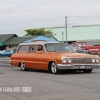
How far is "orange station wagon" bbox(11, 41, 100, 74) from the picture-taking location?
49.5 feet

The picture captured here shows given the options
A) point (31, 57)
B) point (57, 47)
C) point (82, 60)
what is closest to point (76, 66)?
point (82, 60)

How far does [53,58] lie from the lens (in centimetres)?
1541

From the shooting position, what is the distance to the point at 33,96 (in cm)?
925

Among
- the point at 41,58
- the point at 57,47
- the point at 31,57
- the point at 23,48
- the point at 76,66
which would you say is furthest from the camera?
the point at 23,48

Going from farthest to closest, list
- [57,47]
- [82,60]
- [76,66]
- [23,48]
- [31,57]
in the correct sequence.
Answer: [23,48] < [31,57] < [57,47] < [82,60] < [76,66]

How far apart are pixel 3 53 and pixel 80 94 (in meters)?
43.7

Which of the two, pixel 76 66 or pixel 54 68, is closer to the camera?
pixel 76 66

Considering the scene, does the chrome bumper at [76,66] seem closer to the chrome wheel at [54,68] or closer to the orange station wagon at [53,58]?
the orange station wagon at [53,58]

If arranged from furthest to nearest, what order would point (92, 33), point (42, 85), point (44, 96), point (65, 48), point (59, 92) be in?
point (92, 33) < point (65, 48) < point (42, 85) < point (59, 92) < point (44, 96)

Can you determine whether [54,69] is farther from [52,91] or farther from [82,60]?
[52,91]

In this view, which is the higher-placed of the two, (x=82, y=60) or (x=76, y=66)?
(x=82, y=60)

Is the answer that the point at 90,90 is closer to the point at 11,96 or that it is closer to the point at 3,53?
the point at 11,96

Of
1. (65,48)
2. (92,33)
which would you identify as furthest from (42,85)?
(92,33)

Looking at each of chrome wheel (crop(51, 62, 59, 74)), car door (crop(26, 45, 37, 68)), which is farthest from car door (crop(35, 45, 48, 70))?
chrome wheel (crop(51, 62, 59, 74))
